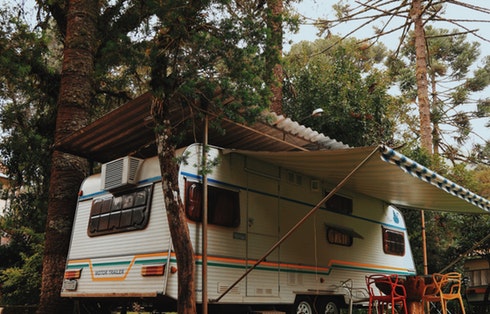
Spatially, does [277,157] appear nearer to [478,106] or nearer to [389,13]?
[389,13]

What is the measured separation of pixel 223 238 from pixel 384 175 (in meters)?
2.59

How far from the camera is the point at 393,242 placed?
10.4 meters

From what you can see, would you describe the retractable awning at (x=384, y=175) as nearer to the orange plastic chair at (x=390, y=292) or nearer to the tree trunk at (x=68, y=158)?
the orange plastic chair at (x=390, y=292)

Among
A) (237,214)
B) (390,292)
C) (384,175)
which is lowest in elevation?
(390,292)

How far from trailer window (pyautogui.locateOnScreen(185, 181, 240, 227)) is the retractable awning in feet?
2.12

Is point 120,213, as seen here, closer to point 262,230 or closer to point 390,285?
point 262,230

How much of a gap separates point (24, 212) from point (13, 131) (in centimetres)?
213

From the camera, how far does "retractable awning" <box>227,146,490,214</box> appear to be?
6.23 meters

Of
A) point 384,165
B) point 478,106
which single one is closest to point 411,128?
point 478,106

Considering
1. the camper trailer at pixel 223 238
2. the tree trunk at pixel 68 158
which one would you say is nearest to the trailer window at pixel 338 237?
the camper trailer at pixel 223 238

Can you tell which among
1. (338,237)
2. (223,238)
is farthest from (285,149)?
(223,238)

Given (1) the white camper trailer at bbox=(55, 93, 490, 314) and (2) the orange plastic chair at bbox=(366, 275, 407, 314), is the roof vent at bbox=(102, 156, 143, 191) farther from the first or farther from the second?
(2) the orange plastic chair at bbox=(366, 275, 407, 314)

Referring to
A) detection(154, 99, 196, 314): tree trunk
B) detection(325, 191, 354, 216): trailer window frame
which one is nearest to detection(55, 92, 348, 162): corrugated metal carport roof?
detection(154, 99, 196, 314): tree trunk

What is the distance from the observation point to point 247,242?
7.00 m
